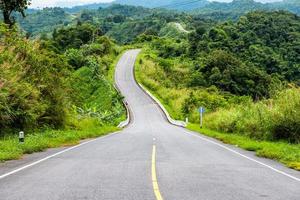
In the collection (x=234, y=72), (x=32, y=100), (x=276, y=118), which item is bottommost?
(x=276, y=118)

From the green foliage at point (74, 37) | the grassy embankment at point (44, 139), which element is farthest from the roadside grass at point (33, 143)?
the green foliage at point (74, 37)

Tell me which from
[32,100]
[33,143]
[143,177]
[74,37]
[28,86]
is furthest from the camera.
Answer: [74,37]

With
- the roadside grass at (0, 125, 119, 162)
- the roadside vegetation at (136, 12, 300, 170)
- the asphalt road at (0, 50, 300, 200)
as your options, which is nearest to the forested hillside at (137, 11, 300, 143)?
the roadside vegetation at (136, 12, 300, 170)

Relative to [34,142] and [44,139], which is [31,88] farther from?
[34,142]

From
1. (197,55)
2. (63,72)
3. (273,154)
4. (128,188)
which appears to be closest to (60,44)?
(197,55)

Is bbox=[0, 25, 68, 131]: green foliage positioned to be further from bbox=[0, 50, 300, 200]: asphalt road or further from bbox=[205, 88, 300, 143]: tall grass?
bbox=[205, 88, 300, 143]: tall grass

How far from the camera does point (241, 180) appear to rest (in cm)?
1153

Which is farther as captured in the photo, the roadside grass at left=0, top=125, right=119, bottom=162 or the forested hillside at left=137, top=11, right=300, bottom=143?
the forested hillside at left=137, top=11, right=300, bottom=143

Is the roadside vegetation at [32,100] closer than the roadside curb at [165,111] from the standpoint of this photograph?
Yes

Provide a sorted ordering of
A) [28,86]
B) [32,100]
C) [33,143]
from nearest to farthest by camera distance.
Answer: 1. [33,143]
2. [28,86]
3. [32,100]

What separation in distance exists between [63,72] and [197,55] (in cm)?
7273

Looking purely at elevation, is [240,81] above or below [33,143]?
above

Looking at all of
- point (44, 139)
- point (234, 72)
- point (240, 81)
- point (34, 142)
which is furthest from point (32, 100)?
point (240, 81)

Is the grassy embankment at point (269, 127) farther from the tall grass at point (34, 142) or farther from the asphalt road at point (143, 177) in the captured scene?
the tall grass at point (34, 142)
